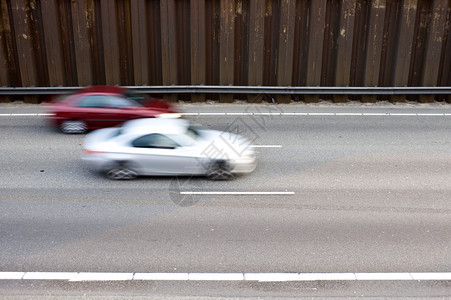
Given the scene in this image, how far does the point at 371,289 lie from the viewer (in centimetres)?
643

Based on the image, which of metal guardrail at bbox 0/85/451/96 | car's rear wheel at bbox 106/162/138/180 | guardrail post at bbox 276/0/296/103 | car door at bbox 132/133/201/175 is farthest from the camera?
metal guardrail at bbox 0/85/451/96

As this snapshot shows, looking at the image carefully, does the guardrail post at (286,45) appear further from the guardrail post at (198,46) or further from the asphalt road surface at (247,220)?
the asphalt road surface at (247,220)

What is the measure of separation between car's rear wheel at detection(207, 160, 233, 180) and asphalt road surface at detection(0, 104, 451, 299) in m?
0.19

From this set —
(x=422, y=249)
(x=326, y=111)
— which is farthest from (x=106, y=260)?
(x=326, y=111)

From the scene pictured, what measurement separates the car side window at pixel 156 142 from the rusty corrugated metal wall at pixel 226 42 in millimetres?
7377

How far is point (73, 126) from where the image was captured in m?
12.8

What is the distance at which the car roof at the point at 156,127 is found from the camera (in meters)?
9.86

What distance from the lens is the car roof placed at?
32.3ft

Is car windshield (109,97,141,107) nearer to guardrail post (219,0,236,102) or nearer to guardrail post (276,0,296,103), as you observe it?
guardrail post (219,0,236,102)

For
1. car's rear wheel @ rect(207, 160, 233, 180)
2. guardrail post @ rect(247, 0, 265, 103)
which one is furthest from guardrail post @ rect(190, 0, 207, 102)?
car's rear wheel @ rect(207, 160, 233, 180)

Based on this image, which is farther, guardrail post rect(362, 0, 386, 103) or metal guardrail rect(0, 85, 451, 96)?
metal guardrail rect(0, 85, 451, 96)

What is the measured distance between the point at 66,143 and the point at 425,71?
522 inches

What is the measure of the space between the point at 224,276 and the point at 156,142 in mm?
3969

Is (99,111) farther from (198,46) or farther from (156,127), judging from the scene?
(198,46)
